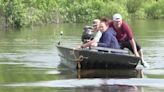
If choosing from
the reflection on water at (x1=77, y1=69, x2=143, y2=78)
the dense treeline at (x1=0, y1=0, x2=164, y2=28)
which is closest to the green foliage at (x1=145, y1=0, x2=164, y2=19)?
the dense treeline at (x1=0, y1=0, x2=164, y2=28)

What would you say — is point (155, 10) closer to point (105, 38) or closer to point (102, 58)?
point (105, 38)

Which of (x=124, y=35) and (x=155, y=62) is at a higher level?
(x=124, y=35)

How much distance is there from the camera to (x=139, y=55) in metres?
18.0

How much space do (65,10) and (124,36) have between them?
7322 centimetres

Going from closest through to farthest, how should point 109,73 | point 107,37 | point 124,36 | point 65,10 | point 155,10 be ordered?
point 109,73, point 107,37, point 124,36, point 65,10, point 155,10

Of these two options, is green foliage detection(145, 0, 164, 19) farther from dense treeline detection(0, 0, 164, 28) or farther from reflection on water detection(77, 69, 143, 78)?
reflection on water detection(77, 69, 143, 78)

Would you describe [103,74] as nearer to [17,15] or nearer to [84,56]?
[84,56]

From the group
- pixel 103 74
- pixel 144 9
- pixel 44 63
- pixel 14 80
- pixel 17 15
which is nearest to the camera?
pixel 14 80

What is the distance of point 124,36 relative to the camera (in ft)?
58.5

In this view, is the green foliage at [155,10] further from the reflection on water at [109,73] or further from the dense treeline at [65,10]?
the reflection on water at [109,73]

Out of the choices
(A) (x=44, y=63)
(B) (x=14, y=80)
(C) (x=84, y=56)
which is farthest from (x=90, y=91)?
(A) (x=44, y=63)

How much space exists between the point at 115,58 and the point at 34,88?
4211 mm

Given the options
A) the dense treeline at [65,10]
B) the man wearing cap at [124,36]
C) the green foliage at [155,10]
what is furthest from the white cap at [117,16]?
the green foliage at [155,10]

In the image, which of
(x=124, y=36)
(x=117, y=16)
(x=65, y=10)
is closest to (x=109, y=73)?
(x=124, y=36)
